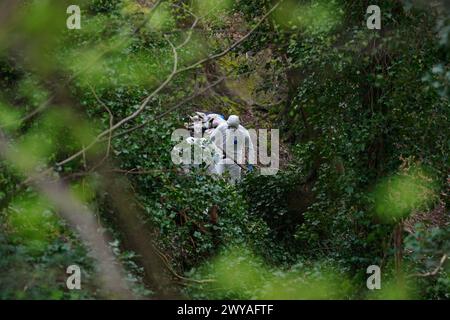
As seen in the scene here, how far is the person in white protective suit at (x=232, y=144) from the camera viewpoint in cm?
1326

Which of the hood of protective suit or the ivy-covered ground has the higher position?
the hood of protective suit

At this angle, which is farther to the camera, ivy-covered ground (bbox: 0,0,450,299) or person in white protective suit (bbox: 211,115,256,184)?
person in white protective suit (bbox: 211,115,256,184)

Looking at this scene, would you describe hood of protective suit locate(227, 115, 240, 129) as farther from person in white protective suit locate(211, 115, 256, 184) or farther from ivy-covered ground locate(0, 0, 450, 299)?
ivy-covered ground locate(0, 0, 450, 299)

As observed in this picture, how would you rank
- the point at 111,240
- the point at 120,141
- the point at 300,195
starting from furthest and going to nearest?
the point at 300,195, the point at 120,141, the point at 111,240

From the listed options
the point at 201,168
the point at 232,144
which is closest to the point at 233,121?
the point at 232,144

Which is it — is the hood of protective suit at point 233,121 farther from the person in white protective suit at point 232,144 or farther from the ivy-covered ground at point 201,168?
the ivy-covered ground at point 201,168

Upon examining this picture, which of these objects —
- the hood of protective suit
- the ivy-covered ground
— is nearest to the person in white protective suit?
the hood of protective suit

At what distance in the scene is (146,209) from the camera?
8.71m

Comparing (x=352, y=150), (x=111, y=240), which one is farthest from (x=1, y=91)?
(x=352, y=150)

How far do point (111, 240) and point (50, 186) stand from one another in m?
1.12

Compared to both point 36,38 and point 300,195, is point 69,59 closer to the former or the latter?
point 36,38

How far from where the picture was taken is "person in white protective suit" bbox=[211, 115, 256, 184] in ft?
43.5

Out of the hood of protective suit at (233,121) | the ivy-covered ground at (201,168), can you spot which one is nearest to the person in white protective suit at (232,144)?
the hood of protective suit at (233,121)

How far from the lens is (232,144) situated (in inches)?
527
